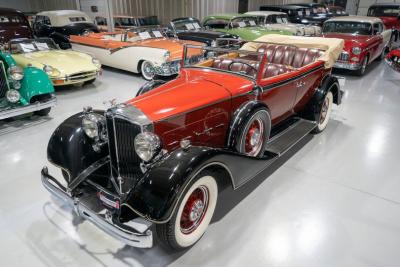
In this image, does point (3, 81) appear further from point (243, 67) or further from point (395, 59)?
point (395, 59)

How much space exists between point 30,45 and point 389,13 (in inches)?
537

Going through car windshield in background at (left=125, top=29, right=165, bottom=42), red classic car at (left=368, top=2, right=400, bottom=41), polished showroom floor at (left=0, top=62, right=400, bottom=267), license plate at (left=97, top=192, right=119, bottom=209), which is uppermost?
red classic car at (left=368, top=2, right=400, bottom=41)

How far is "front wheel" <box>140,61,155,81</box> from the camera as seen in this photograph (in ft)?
23.6

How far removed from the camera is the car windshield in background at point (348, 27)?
8.18 meters

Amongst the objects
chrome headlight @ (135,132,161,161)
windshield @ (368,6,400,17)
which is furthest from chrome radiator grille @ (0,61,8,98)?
windshield @ (368,6,400,17)

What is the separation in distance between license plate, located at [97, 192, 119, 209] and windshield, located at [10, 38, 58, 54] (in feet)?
18.7

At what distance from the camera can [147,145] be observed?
219 centimetres

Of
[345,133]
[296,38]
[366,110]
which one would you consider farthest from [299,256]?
[366,110]

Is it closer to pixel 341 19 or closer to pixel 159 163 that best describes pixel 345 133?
pixel 159 163

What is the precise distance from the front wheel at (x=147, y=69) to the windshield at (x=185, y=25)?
215 centimetres

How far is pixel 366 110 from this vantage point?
5562mm

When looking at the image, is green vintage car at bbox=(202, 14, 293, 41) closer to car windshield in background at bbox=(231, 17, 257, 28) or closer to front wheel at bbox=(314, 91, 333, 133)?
car windshield in background at bbox=(231, 17, 257, 28)

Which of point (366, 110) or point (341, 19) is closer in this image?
point (366, 110)

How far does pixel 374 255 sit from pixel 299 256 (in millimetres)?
602
